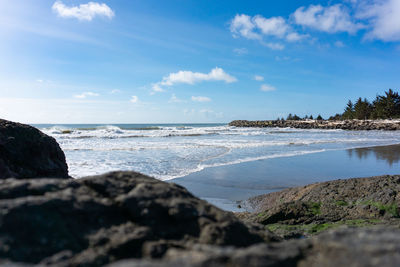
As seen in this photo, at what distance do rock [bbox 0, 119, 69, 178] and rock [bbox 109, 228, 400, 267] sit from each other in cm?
427

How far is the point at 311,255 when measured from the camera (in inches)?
57.2

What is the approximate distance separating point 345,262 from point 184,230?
1.09m

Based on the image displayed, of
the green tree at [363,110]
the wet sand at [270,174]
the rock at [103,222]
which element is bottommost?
the wet sand at [270,174]

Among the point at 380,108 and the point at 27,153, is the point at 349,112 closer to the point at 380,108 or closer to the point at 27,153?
the point at 380,108

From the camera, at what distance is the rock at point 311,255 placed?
1.26m

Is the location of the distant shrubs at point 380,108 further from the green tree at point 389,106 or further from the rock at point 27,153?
the rock at point 27,153

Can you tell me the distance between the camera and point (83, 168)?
37.7 ft

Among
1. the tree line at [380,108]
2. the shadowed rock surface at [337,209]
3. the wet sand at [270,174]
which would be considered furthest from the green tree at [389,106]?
the shadowed rock surface at [337,209]

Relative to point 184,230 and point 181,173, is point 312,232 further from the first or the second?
point 181,173

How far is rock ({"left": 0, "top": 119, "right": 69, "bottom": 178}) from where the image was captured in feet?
15.1

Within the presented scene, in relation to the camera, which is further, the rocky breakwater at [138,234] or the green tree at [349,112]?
the green tree at [349,112]

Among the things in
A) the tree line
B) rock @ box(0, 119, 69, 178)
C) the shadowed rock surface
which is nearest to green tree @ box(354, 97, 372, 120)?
the tree line

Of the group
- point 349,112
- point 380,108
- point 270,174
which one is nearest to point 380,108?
point 380,108

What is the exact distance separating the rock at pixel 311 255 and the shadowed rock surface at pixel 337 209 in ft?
9.71
